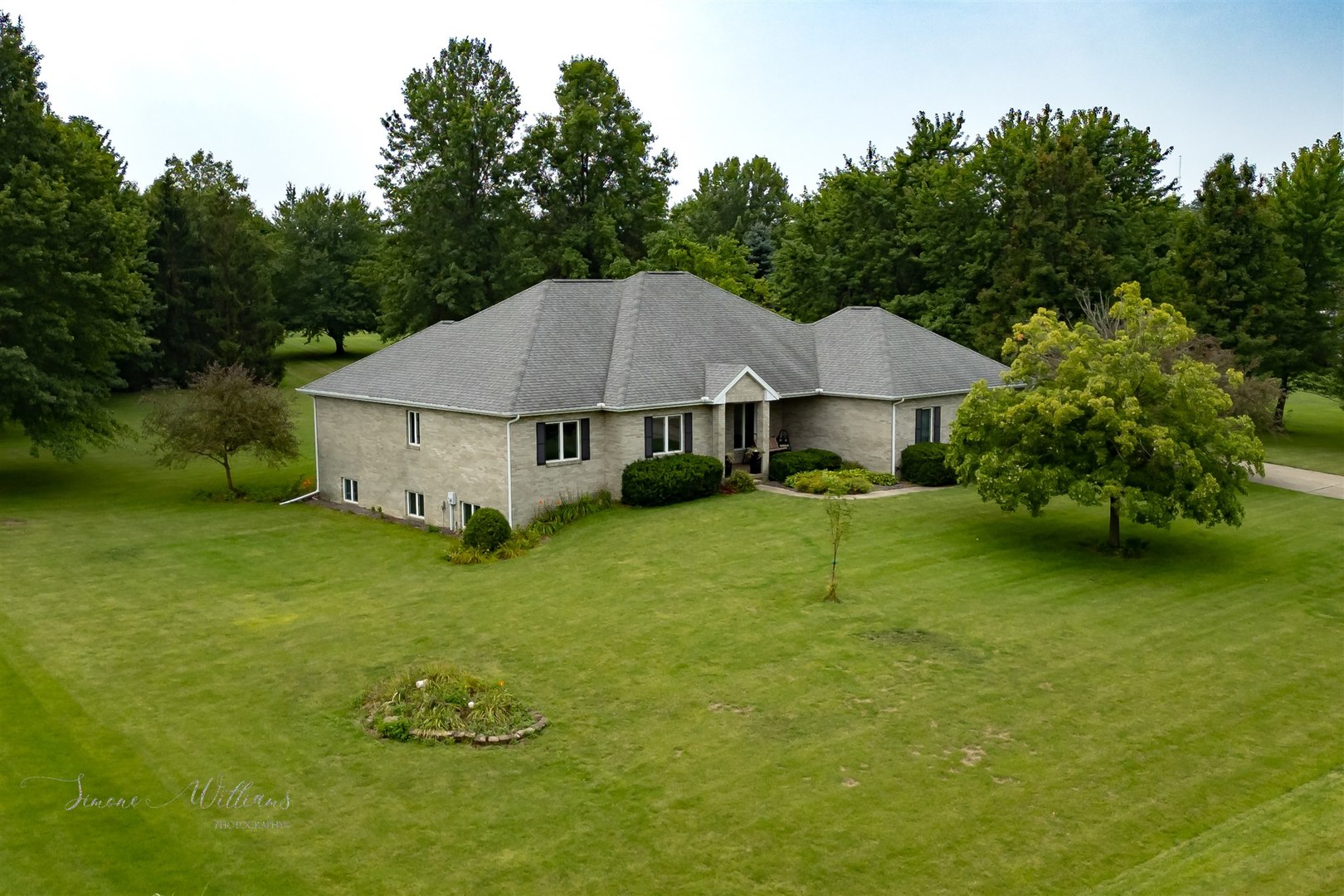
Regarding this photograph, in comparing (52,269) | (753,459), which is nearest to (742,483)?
(753,459)

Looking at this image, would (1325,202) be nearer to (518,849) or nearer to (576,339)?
(576,339)

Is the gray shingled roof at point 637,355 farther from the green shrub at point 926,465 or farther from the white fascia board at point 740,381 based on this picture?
the green shrub at point 926,465

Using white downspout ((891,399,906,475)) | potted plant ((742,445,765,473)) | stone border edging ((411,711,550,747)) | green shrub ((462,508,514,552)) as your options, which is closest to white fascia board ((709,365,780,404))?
potted plant ((742,445,765,473))

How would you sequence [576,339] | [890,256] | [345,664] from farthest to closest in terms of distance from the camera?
[890,256], [576,339], [345,664]

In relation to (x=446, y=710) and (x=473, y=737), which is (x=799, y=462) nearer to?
(x=446, y=710)

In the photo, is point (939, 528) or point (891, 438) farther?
point (891, 438)

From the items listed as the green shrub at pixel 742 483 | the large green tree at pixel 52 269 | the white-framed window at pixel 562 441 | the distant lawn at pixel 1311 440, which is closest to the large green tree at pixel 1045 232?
the distant lawn at pixel 1311 440

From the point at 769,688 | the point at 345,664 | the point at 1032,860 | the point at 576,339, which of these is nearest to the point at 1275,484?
the point at 576,339
